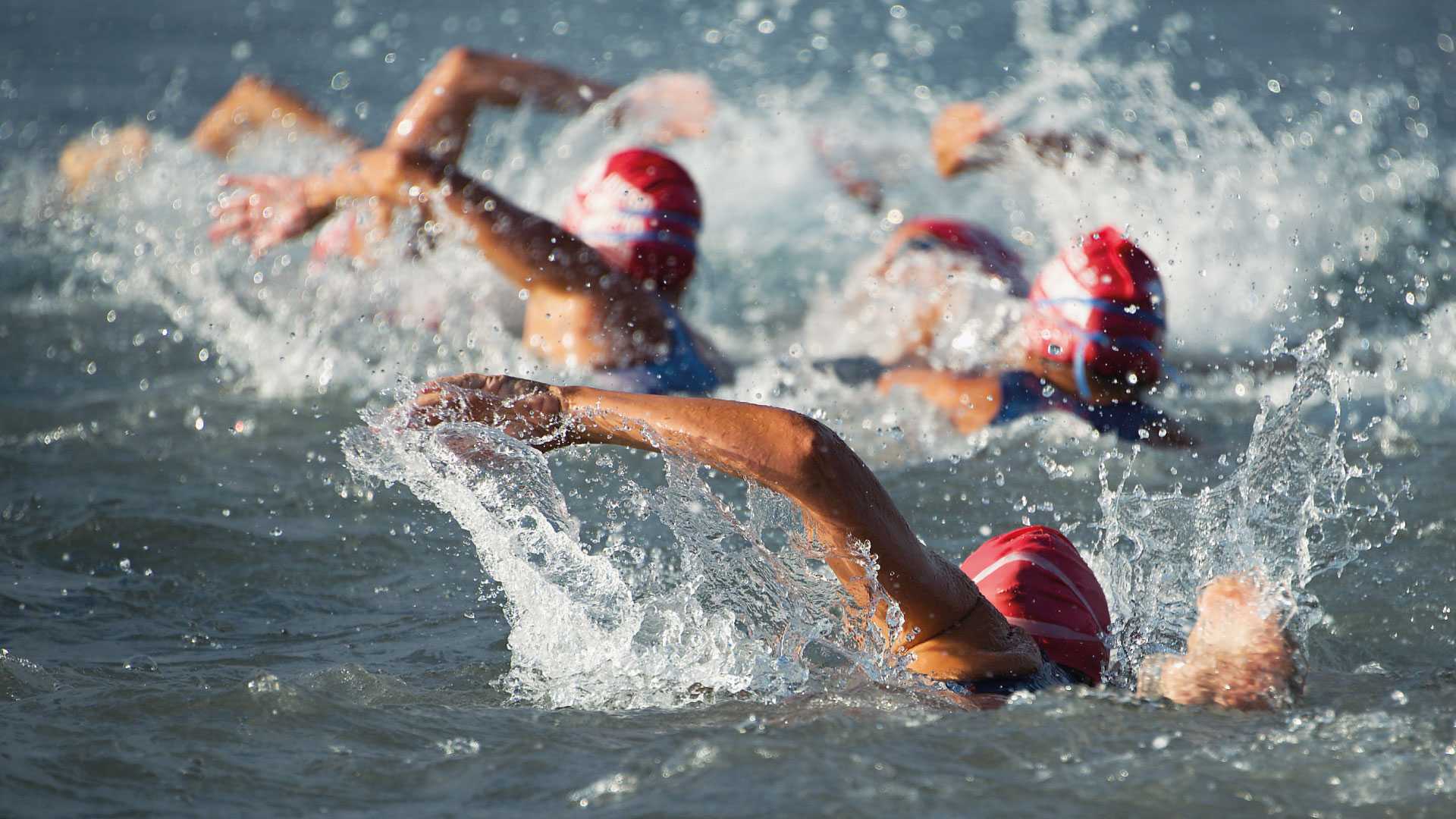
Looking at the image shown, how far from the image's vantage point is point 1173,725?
2.61 meters

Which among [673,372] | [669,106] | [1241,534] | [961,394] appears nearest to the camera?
[1241,534]

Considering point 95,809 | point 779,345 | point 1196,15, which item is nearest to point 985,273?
point 779,345

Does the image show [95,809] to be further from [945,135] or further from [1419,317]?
[1419,317]

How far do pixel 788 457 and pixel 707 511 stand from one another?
60cm

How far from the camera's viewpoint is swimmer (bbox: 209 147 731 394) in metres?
4.66

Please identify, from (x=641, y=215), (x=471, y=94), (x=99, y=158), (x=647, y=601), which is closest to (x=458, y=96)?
(x=471, y=94)

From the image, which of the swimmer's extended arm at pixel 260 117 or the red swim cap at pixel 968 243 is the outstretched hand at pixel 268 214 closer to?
the swimmer's extended arm at pixel 260 117

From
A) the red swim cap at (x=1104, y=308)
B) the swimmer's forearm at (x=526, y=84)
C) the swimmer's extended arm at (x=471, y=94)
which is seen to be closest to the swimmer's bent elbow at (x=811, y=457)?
the red swim cap at (x=1104, y=308)

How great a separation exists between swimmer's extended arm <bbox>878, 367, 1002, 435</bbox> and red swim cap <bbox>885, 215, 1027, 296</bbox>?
2.50 ft

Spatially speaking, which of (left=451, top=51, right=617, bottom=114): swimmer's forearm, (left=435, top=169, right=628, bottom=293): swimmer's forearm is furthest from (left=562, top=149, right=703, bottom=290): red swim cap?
(left=451, top=51, right=617, bottom=114): swimmer's forearm

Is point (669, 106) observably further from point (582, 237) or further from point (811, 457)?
point (811, 457)

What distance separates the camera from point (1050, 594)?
3086 mm

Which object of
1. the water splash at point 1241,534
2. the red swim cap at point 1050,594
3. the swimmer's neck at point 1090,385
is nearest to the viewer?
the red swim cap at point 1050,594

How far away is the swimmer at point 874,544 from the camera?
256 cm
